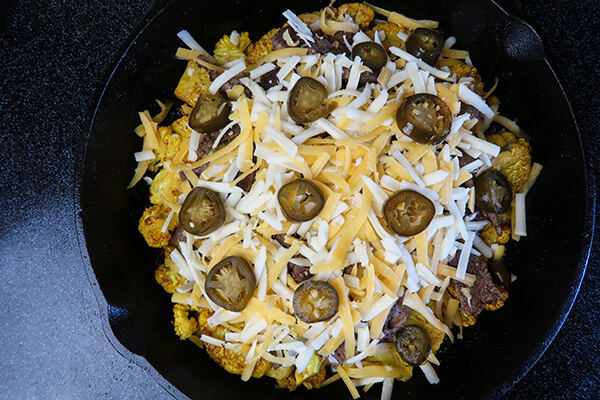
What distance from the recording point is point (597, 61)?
275 cm

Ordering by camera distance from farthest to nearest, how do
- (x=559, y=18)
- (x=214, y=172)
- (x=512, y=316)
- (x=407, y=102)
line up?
(x=559, y=18) → (x=512, y=316) → (x=214, y=172) → (x=407, y=102)

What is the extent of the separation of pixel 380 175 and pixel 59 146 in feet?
6.20

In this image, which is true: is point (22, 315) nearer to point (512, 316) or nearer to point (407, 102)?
point (407, 102)

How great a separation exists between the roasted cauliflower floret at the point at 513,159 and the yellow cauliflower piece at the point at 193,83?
4.38ft

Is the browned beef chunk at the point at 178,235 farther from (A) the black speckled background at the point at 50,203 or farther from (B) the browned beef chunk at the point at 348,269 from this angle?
(A) the black speckled background at the point at 50,203

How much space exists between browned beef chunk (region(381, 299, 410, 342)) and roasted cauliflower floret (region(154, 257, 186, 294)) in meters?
0.95

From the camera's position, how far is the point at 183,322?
7.54ft

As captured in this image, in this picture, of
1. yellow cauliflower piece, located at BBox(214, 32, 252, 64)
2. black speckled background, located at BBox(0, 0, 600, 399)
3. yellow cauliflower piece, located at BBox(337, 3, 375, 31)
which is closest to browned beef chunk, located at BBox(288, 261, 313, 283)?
yellow cauliflower piece, located at BBox(214, 32, 252, 64)

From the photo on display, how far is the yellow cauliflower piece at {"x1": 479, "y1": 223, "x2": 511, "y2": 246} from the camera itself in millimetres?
2234

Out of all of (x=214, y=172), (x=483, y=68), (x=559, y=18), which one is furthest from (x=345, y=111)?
(x=559, y=18)

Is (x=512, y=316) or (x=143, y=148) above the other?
(x=143, y=148)

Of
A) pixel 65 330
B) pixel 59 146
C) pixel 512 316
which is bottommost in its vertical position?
pixel 65 330

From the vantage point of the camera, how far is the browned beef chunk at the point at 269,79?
7.14ft

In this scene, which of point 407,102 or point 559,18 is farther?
point 559,18
